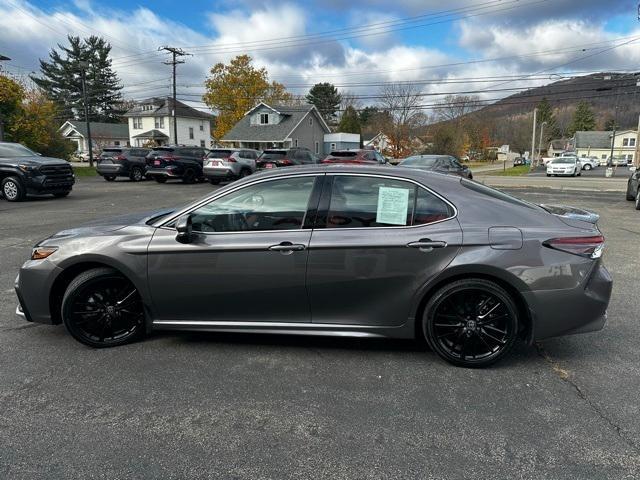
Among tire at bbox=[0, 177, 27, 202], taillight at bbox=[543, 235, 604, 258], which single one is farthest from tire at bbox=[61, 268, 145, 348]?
tire at bbox=[0, 177, 27, 202]

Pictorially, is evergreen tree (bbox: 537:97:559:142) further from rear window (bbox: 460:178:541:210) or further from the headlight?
the headlight

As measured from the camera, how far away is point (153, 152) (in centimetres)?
2297

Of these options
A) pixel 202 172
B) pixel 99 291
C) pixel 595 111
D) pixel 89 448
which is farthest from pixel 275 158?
pixel 595 111

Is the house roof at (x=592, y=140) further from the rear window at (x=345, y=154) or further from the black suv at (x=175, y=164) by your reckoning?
the black suv at (x=175, y=164)

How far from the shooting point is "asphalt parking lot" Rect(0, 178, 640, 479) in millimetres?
2486

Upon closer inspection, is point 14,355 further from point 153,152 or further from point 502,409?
point 153,152

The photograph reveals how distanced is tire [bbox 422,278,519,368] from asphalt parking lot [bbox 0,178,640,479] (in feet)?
0.52

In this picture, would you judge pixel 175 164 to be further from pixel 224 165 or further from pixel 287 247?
pixel 287 247

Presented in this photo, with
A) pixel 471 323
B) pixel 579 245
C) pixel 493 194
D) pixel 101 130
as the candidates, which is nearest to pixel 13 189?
pixel 493 194

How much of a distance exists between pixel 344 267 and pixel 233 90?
6081 centimetres

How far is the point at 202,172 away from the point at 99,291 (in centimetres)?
1968

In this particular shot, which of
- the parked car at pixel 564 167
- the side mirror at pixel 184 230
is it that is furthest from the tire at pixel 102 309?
the parked car at pixel 564 167

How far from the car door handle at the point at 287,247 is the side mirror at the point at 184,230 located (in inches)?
26.0

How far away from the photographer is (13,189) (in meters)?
14.4
